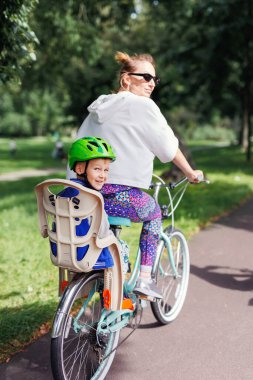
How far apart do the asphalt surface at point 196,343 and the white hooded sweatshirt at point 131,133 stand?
126 cm

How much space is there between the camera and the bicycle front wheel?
384 cm

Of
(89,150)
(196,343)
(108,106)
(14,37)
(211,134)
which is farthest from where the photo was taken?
(211,134)

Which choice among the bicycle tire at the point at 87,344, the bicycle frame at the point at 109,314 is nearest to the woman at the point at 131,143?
the bicycle frame at the point at 109,314

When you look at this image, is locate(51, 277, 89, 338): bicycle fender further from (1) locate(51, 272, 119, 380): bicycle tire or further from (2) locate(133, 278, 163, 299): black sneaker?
(2) locate(133, 278, 163, 299): black sneaker

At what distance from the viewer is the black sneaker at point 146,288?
330cm

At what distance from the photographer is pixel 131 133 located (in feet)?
10.3

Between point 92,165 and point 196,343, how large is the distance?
5.54ft

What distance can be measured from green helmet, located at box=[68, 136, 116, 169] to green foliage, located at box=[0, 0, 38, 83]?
2.43 meters

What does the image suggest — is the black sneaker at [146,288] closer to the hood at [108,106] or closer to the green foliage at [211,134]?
the hood at [108,106]

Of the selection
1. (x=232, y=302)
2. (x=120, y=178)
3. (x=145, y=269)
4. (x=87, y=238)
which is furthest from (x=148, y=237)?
(x=232, y=302)

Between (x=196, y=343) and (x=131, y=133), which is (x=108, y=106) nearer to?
(x=131, y=133)

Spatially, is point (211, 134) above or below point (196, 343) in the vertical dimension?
below

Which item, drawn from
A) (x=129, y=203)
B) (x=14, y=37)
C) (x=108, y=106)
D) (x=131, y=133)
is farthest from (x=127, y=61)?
(x=14, y=37)

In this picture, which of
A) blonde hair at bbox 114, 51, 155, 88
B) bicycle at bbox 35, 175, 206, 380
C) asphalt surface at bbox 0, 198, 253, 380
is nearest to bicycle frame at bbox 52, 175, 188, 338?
bicycle at bbox 35, 175, 206, 380
